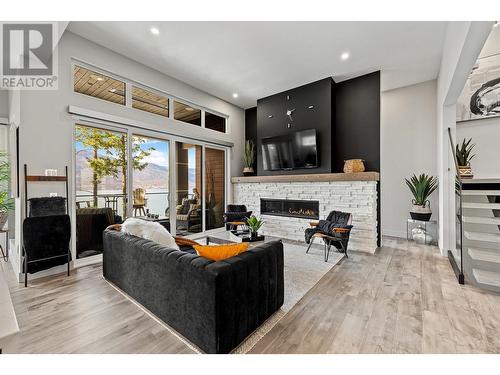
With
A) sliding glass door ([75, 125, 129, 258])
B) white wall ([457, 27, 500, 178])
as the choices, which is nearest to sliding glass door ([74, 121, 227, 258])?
sliding glass door ([75, 125, 129, 258])

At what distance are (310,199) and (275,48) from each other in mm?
2968

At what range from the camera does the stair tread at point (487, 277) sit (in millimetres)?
2639

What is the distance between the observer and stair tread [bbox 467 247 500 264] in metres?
2.76

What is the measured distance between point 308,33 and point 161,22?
2.06 metres

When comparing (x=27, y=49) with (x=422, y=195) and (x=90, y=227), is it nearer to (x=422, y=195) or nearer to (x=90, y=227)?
(x=90, y=227)

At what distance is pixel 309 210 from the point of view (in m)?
5.21

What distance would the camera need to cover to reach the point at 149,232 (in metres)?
2.45

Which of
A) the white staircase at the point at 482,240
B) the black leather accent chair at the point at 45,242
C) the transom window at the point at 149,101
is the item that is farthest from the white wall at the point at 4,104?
the white staircase at the point at 482,240

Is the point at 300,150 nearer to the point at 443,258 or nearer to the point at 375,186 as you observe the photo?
the point at 375,186

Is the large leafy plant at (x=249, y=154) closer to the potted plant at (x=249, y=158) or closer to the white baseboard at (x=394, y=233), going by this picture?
the potted plant at (x=249, y=158)

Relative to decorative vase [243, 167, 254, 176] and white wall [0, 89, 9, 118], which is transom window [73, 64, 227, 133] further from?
white wall [0, 89, 9, 118]

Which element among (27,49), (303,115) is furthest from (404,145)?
(27,49)
